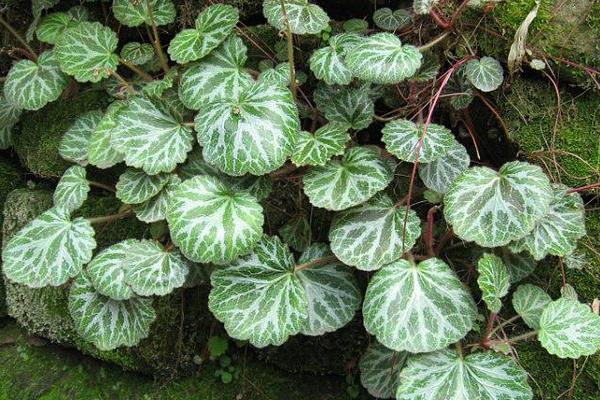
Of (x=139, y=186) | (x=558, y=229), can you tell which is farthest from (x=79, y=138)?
(x=558, y=229)

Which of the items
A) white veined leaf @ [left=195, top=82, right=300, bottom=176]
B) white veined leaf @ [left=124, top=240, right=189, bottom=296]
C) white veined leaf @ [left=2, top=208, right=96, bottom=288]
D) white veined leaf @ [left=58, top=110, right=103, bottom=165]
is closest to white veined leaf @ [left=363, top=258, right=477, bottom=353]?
white veined leaf @ [left=195, top=82, right=300, bottom=176]

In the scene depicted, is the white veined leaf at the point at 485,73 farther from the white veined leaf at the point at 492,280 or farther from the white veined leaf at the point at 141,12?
the white veined leaf at the point at 141,12

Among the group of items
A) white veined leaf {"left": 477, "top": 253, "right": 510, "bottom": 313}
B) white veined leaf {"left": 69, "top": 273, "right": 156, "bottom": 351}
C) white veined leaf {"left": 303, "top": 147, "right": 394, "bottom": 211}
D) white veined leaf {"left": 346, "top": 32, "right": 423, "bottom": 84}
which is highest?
white veined leaf {"left": 346, "top": 32, "right": 423, "bottom": 84}

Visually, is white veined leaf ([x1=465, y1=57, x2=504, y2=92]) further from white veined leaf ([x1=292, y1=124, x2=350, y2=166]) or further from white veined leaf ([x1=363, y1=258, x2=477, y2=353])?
white veined leaf ([x1=363, y1=258, x2=477, y2=353])

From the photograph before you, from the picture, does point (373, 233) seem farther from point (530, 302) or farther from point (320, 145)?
point (530, 302)

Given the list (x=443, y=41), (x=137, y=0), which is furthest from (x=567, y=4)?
(x=137, y=0)

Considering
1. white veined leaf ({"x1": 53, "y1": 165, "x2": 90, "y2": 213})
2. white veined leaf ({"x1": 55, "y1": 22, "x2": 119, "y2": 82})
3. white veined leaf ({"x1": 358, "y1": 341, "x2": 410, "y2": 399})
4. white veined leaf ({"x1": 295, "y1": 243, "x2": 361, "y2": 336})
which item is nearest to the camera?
white veined leaf ({"x1": 295, "y1": 243, "x2": 361, "y2": 336})
